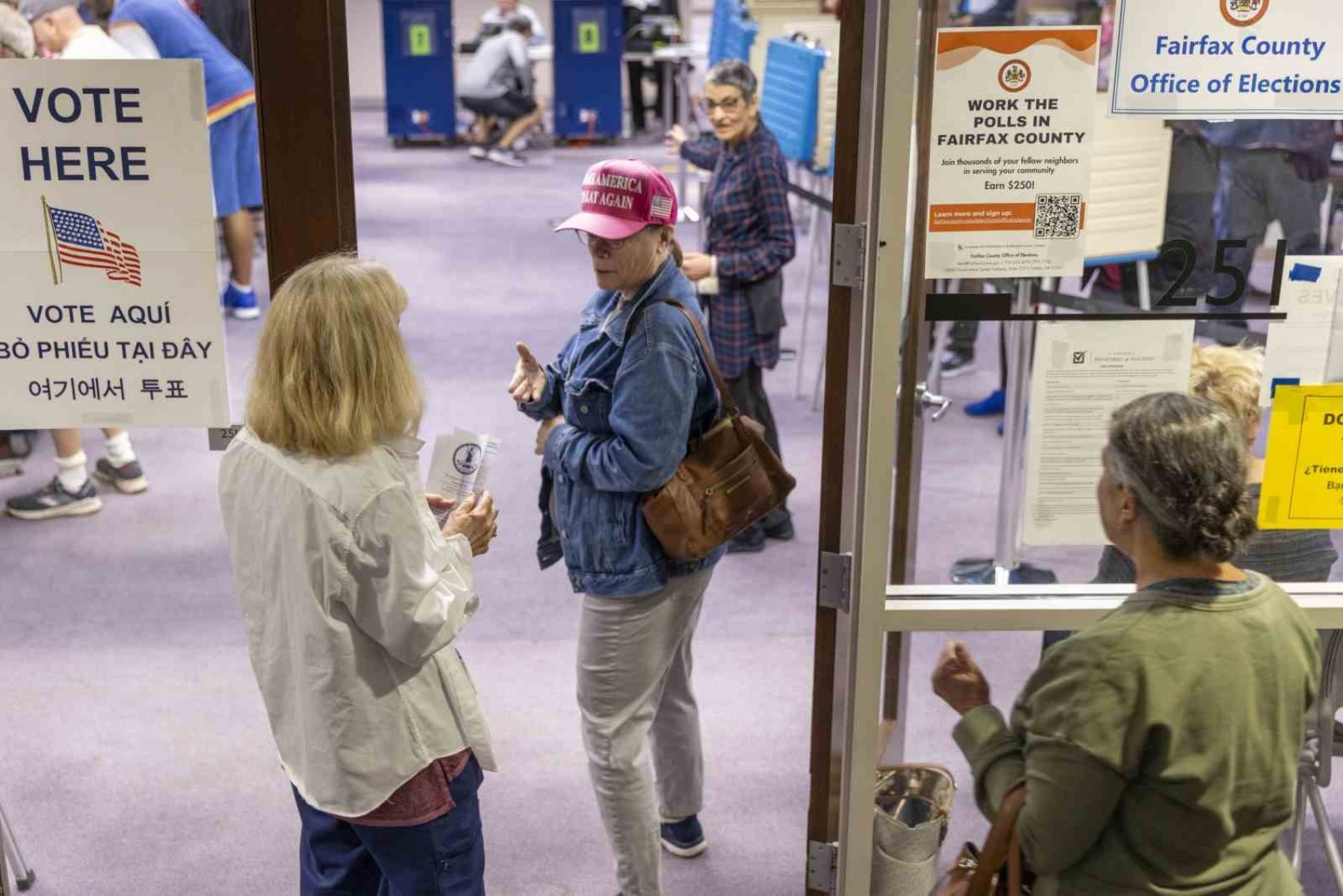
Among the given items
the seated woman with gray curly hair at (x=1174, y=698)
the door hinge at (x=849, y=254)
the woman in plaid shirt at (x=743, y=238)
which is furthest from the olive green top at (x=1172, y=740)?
the woman in plaid shirt at (x=743, y=238)

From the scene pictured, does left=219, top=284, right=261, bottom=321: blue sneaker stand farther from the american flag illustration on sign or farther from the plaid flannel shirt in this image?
the american flag illustration on sign

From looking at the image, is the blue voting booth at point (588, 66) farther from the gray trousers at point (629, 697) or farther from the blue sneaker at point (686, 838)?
the gray trousers at point (629, 697)

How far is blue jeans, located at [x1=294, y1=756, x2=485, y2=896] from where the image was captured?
2281 millimetres

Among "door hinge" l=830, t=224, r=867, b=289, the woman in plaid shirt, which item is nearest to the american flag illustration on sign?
"door hinge" l=830, t=224, r=867, b=289

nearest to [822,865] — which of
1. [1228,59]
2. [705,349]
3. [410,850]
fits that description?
[410,850]

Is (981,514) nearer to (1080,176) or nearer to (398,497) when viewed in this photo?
(1080,176)

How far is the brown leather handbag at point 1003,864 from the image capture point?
5.97ft

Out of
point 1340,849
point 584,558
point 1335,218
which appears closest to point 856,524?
point 584,558

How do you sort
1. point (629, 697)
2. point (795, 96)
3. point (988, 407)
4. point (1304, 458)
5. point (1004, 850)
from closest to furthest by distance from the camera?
point (1004, 850) < point (1304, 458) < point (629, 697) < point (988, 407) < point (795, 96)

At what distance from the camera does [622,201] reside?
2648 millimetres

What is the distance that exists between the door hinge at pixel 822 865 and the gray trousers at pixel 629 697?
0.99 feet

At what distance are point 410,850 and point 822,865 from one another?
0.92 meters

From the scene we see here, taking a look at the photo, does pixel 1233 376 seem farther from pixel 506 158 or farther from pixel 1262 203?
pixel 506 158

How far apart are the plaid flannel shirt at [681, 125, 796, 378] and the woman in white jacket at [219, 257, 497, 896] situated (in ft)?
7.93
